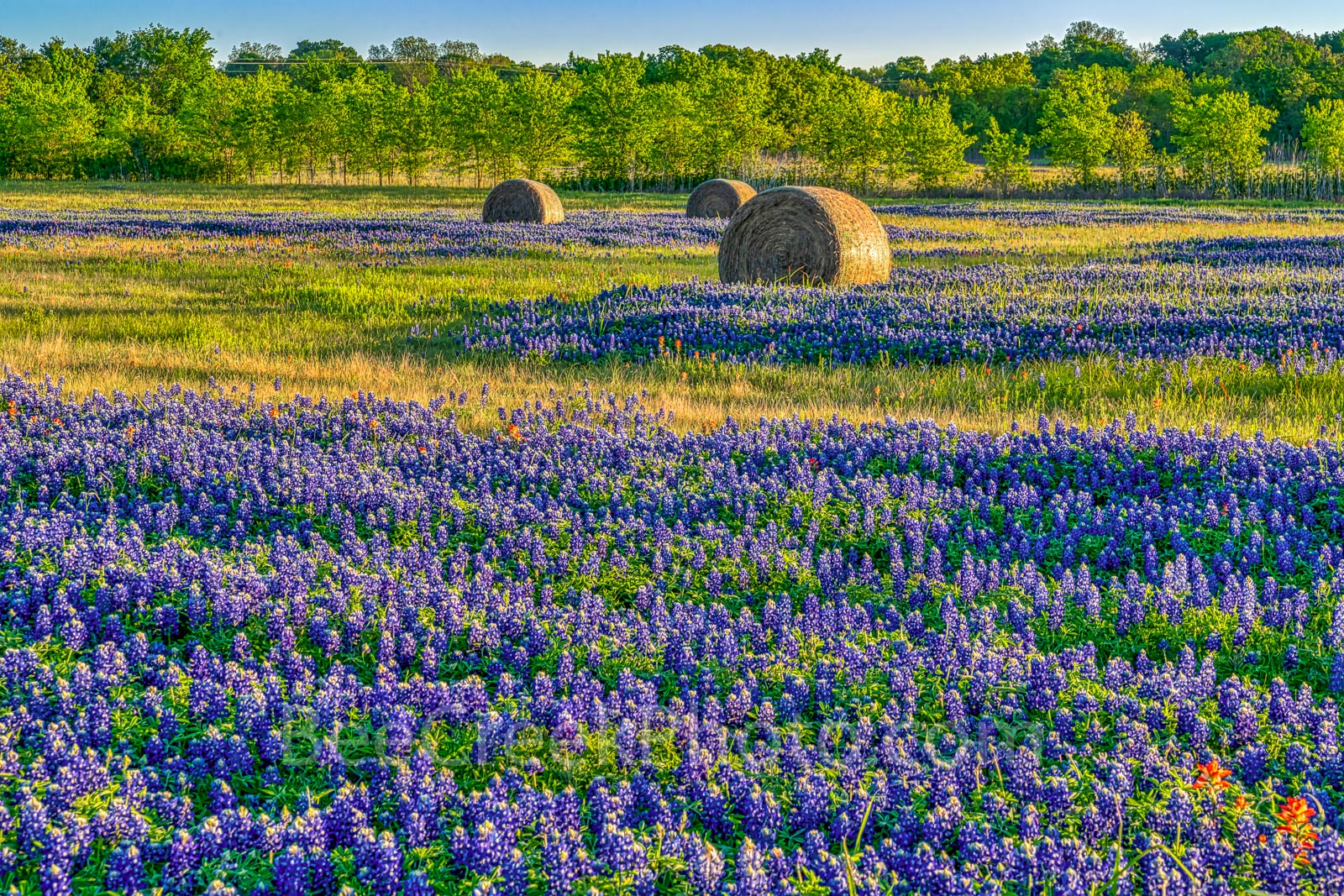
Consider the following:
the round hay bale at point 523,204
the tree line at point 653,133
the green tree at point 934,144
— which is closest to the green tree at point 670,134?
the tree line at point 653,133

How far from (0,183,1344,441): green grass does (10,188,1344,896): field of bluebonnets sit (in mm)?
104

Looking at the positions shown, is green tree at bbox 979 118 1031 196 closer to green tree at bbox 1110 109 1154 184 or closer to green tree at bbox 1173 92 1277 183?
green tree at bbox 1110 109 1154 184

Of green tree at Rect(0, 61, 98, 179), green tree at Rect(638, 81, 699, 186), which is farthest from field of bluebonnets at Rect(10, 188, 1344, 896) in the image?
green tree at Rect(0, 61, 98, 179)

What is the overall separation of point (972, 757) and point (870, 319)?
9564mm

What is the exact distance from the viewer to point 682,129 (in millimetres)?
60688

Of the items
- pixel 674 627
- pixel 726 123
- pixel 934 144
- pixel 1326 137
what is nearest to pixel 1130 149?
pixel 1326 137

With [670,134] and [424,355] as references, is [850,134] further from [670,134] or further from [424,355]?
[424,355]

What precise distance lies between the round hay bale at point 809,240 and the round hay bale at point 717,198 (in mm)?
17629

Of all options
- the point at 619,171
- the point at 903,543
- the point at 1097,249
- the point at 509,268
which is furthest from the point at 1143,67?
the point at 903,543

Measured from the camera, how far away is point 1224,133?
167 feet

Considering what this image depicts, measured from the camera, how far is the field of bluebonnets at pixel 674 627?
2895 mm

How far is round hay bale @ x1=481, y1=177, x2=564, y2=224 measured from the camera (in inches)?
1233

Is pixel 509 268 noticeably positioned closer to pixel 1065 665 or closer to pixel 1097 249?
pixel 1097 249

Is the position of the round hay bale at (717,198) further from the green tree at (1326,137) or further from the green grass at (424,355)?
the green tree at (1326,137)
